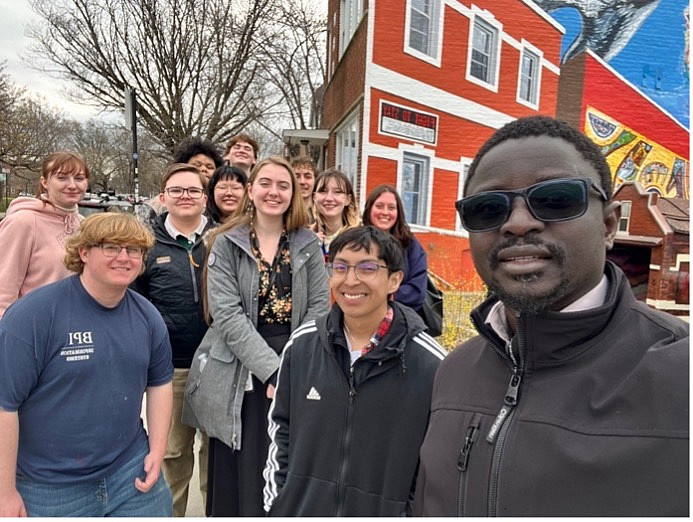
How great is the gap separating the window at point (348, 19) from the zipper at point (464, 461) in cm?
923

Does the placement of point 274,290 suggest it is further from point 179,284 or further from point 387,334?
point 387,334

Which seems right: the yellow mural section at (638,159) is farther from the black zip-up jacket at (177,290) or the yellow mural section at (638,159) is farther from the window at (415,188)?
the black zip-up jacket at (177,290)

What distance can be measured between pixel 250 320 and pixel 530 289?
1.90m

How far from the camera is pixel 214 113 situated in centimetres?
1270

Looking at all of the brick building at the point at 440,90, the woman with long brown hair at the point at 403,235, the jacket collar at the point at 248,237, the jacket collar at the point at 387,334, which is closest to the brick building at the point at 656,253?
the brick building at the point at 440,90

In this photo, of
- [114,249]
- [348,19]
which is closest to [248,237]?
[114,249]

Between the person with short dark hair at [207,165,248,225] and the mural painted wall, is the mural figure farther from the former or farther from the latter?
the person with short dark hair at [207,165,248,225]

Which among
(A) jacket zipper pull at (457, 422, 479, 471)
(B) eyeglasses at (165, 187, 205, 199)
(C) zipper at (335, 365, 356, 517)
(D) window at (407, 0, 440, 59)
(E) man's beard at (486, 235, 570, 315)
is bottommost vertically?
(C) zipper at (335, 365, 356, 517)

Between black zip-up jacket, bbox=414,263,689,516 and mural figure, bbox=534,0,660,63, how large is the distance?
30.0ft

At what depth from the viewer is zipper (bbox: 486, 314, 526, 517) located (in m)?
1.04

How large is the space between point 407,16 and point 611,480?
27.0 ft

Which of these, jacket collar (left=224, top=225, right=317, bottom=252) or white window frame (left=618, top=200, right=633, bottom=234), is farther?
white window frame (left=618, top=200, right=633, bottom=234)

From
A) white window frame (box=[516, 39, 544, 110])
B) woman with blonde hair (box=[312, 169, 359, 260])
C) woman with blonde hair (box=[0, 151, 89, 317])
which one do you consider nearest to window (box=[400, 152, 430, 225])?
white window frame (box=[516, 39, 544, 110])

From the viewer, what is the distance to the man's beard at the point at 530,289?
1006 mm
